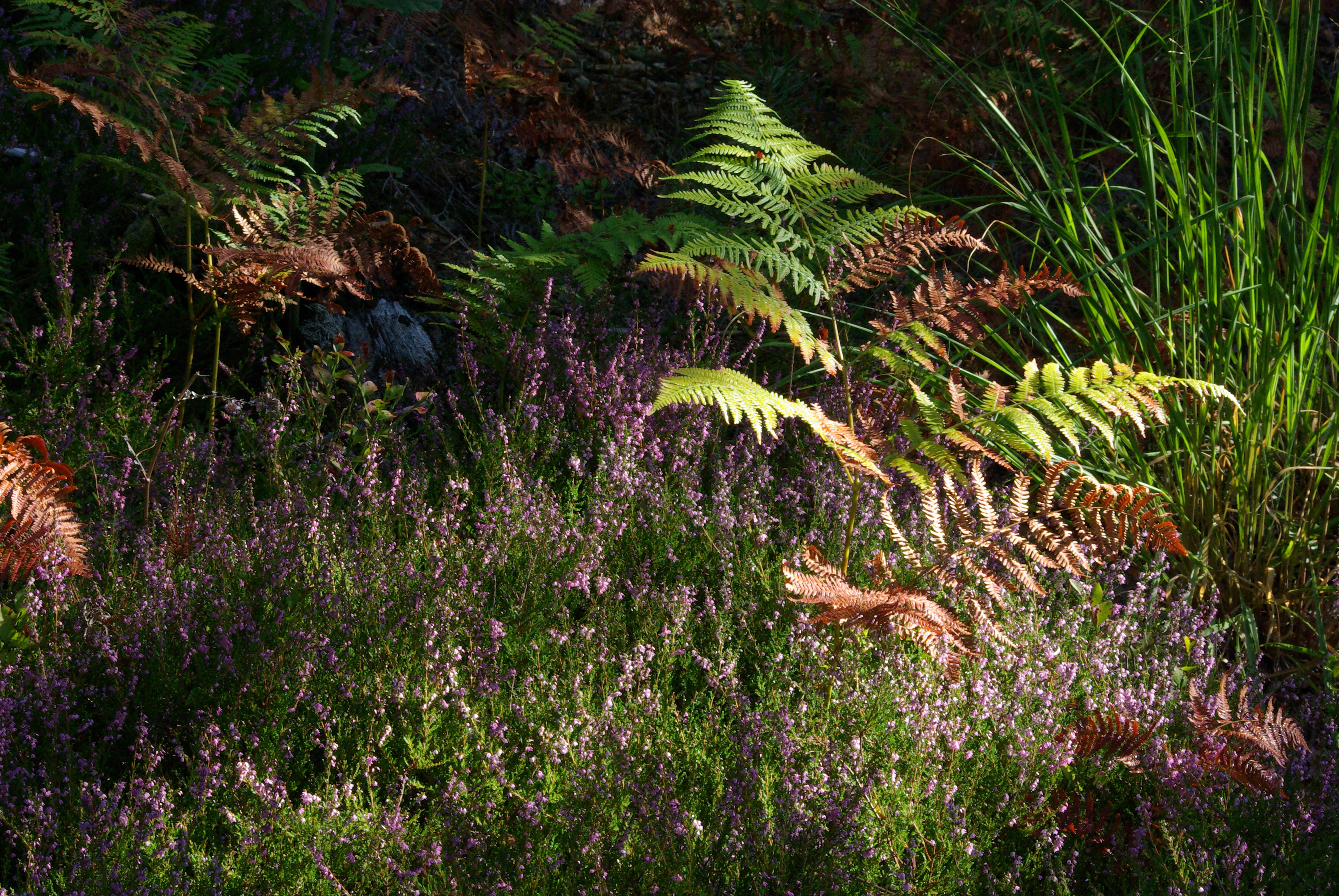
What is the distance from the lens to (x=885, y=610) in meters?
2.24

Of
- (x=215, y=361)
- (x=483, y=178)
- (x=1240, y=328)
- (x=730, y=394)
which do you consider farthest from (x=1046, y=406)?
(x=483, y=178)

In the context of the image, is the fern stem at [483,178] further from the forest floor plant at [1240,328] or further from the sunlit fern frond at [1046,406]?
the sunlit fern frond at [1046,406]

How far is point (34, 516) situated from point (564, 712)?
1.26m

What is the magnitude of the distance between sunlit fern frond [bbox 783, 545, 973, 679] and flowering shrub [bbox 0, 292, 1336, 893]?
0.32ft

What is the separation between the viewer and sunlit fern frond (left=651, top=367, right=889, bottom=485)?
2.16 meters

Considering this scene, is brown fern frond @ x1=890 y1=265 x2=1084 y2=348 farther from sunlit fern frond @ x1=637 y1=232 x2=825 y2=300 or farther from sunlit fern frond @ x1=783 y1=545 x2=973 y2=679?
sunlit fern frond @ x1=783 y1=545 x2=973 y2=679

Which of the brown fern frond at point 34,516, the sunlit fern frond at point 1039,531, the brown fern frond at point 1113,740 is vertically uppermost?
the sunlit fern frond at point 1039,531

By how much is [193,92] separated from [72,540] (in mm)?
1790

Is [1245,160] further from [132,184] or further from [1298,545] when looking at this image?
[132,184]

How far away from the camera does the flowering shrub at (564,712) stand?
6.28ft

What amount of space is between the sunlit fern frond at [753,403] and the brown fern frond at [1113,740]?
0.73 m

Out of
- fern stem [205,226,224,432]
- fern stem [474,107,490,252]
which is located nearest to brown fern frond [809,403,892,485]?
fern stem [205,226,224,432]

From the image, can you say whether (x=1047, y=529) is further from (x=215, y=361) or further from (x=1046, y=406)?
(x=215, y=361)

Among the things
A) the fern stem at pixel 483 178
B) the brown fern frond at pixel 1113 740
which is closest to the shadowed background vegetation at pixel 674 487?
the brown fern frond at pixel 1113 740
